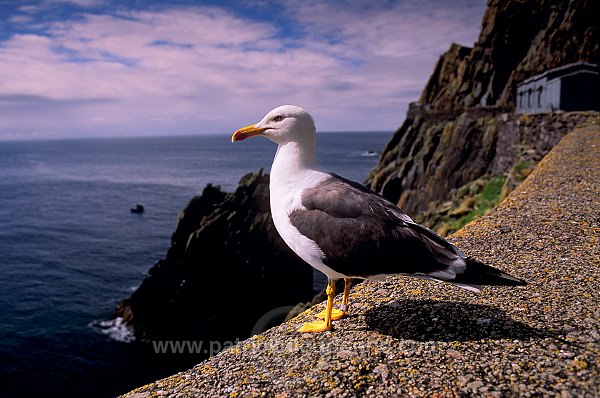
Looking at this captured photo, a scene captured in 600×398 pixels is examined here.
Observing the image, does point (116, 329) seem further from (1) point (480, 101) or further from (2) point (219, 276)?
(1) point (480, 101)

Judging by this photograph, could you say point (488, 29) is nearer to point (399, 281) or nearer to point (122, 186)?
point (399, 281)

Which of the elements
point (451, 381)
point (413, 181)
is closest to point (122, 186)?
point (413, 181)

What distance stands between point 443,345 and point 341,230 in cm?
167

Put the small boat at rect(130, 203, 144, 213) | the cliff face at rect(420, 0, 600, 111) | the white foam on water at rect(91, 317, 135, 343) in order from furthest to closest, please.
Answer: the small boat at rect(130, 203, 144, 213) < the cliff face at rect(420, 0, 600, 111) < the white foam on water at rect(91, 317, 135, 343)

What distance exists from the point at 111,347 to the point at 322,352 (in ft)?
97.6

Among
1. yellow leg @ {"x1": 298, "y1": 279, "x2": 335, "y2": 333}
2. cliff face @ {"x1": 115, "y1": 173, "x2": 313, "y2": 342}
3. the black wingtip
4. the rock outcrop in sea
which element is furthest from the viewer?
cliff face @ {"x1": 115, "y1": 173, "x2": 313, "y2": 342}

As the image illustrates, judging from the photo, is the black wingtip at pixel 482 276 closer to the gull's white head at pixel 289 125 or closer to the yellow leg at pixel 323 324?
the yellow leg at pixel 323 324

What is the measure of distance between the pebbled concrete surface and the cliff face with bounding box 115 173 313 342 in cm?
2559

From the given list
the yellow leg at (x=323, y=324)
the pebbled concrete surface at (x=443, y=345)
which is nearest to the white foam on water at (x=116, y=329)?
the pebbled concrete surface at (x=443, y=345)

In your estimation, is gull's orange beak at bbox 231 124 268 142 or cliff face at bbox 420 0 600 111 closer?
gull's orange beak at bbox 231 124 268 142

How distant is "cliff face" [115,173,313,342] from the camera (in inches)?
1186

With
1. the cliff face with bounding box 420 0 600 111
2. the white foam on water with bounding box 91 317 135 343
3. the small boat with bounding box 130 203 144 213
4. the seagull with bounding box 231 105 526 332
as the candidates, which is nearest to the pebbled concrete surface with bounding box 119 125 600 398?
the seagull with bounding box 231 105 526 332

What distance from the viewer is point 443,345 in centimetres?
446

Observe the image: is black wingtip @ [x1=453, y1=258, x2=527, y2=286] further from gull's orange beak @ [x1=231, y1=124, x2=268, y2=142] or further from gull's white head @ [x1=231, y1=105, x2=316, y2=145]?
gull's orange beak @ [x1=231, y1=124, x2=268, y2=142]
